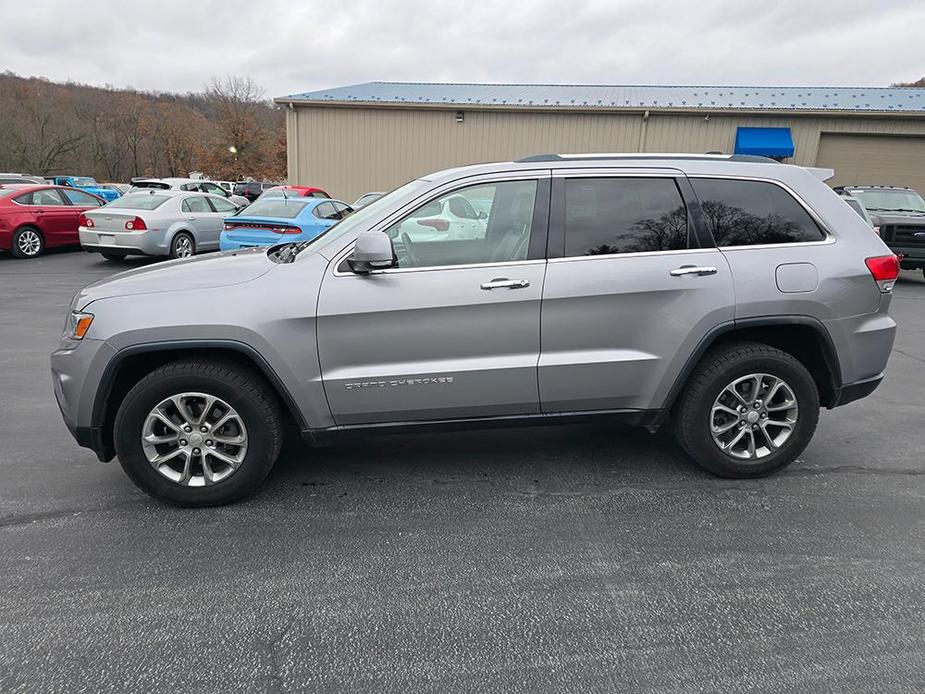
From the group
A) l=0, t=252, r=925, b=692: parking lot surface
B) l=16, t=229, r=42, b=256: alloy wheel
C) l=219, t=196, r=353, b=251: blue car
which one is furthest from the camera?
l=16, t=229, r=42, b=256: alloy wheel

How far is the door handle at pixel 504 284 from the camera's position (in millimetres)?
3279

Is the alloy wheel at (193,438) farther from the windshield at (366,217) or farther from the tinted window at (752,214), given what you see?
the tinted window at (752,214)

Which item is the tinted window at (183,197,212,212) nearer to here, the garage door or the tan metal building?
the tan metal building

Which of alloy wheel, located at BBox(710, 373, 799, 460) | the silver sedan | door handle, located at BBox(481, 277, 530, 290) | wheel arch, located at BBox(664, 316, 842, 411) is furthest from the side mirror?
the silver sedan

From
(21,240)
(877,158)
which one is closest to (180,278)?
(21,240)

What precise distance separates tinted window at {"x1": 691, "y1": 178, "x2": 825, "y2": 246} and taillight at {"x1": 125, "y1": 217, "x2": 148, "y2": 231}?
37.5ft

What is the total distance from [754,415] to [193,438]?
3204 mm

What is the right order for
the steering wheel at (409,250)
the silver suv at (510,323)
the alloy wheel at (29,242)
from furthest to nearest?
the alloy wheel at (29,242), the steering wheel at (409,250), the silver suv at (510,323)

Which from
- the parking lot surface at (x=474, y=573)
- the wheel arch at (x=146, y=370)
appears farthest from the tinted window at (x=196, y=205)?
the wheel arch at (x=146, y=370)

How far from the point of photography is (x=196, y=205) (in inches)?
528

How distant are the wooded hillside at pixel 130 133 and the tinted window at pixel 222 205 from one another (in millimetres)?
41163

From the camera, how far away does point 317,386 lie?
10.8 feet

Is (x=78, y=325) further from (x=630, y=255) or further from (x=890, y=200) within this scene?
(x=890, y=200)

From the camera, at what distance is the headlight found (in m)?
3.20
